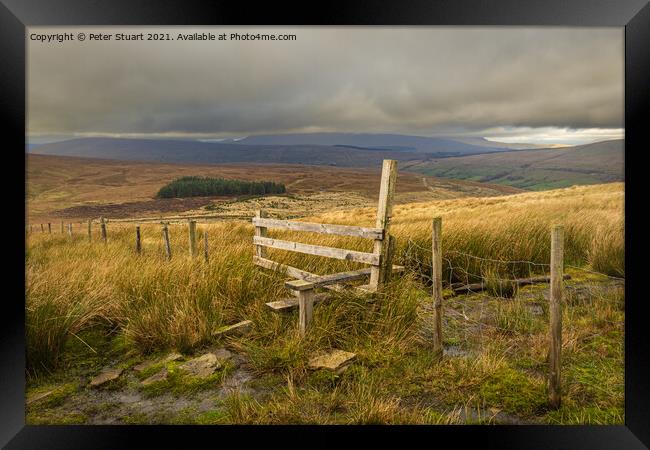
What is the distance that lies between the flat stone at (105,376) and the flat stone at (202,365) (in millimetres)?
688

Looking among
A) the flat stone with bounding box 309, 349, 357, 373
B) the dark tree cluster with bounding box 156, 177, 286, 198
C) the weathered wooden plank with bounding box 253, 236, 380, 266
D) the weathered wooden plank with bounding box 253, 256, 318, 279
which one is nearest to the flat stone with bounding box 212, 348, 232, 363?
the flat stone with bounding box 309, 349, 357, 373

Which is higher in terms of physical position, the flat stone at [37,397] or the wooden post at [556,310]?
the wooden post at [556,310]

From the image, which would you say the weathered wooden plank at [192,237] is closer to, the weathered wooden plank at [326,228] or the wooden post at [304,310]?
the weathered wooden plank at [326,228]

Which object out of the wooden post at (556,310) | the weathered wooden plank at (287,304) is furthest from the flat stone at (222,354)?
the wooden post at (556,310)

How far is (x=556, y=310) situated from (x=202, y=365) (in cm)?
354

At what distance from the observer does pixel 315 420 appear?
13.2ft

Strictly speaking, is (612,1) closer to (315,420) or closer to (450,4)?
(450,4)

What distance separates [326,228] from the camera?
618 centimetres

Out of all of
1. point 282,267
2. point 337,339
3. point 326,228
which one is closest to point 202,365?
point 337,339

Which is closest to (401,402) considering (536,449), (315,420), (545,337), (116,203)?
(315,420)

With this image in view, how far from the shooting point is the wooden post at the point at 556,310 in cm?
374

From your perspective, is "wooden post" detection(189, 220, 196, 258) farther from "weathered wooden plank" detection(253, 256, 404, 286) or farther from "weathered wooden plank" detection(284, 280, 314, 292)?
"weathered wooden plank" detection(284, 280, 314, 292)

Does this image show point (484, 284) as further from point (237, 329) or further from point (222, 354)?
point (222, 354)

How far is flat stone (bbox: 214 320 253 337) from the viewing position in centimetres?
536
